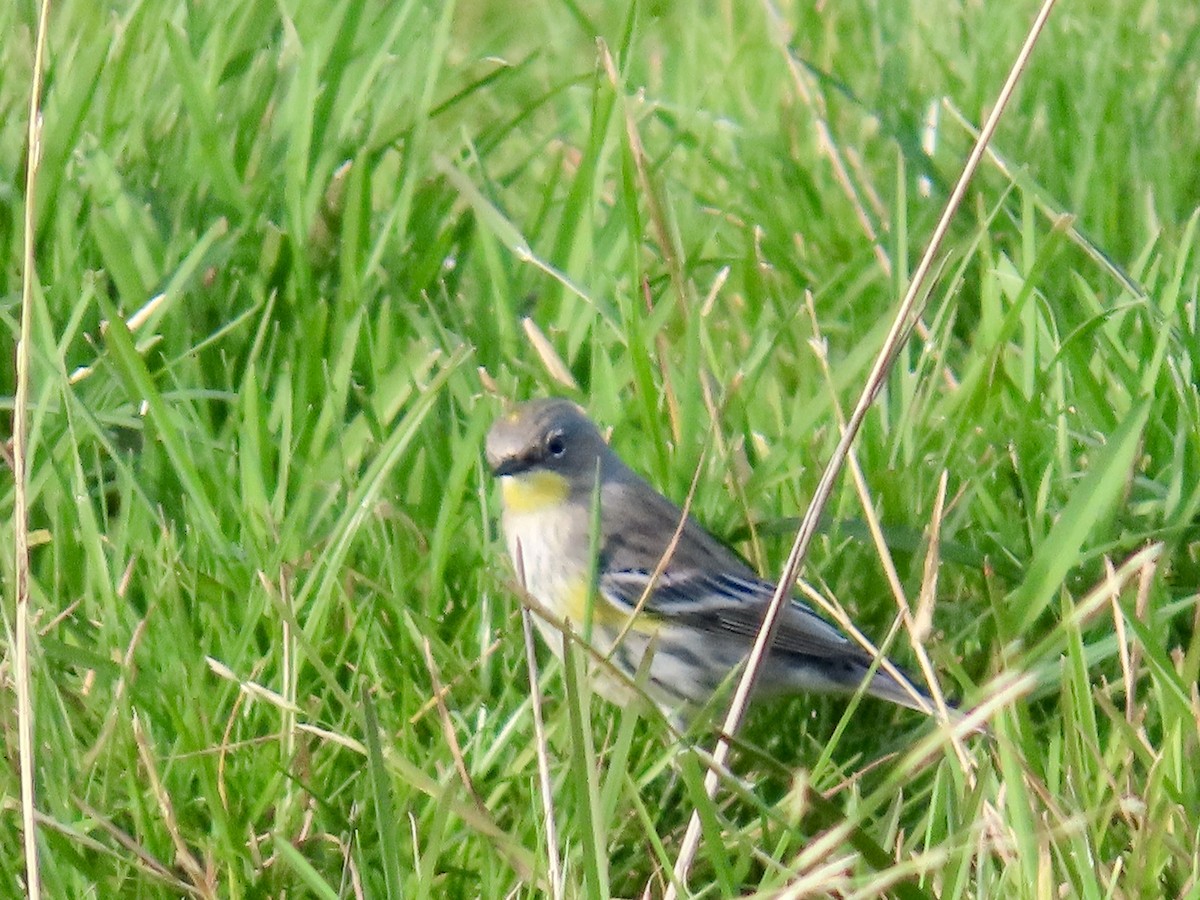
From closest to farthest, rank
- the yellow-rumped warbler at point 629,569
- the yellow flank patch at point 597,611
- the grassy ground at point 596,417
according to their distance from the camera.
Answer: the grassy ground at point 596,417
the yellow-rumped warbler at point 629,569
the yellow flank patch at point 597,611

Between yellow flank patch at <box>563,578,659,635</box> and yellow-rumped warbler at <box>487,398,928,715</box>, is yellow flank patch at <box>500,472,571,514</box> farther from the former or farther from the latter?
yellow flank patch at <box>563,578,659,635</box>

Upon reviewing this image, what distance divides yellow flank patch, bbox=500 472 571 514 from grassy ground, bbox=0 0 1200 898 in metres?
0.10

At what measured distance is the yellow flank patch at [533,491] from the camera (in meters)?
3.70

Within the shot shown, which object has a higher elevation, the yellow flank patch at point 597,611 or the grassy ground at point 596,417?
the grassy ground at point 596,417

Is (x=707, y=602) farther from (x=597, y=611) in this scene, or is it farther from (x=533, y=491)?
(x=533, y=491)

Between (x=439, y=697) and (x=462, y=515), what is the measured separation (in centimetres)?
71

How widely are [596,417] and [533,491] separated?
0.22 metres

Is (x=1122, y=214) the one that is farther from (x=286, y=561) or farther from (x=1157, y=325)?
(x=286, y=561)

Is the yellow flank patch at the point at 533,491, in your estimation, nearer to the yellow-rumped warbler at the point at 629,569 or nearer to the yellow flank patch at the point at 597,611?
the yellow-rumped warbler at the point at 629,569

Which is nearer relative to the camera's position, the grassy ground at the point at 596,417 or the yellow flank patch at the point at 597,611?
the grassy ground at the point at 596,417

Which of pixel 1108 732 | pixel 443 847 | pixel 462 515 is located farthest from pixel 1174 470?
pixel 443 847

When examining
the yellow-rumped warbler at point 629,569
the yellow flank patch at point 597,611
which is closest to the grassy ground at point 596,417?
the yellow-rumped warbler at point 629,569

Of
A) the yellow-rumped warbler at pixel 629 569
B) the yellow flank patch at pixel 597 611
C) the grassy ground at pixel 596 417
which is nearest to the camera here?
the grassy ground at pixel 596 417

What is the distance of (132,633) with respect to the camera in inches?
119
